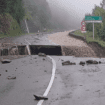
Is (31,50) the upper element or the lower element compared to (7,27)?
lower

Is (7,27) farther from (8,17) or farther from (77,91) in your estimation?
(77,91)

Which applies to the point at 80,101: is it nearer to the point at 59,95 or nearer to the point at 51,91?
the point at 59,95

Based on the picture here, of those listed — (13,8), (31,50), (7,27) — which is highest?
(13,8)

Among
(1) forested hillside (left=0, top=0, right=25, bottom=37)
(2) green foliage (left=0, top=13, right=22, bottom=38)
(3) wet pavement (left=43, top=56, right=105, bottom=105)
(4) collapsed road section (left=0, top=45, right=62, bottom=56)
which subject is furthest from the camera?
(1) forested hillside (left=0, top=0, right=25, bottom=37)

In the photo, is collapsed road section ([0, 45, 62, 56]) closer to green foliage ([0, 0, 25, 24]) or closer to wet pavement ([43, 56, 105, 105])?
wet pavement ([43, 56, 105, 105])

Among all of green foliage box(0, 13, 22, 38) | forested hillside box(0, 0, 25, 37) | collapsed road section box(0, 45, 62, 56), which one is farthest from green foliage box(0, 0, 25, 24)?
collapsed road section box(0, 45, 62, 56)

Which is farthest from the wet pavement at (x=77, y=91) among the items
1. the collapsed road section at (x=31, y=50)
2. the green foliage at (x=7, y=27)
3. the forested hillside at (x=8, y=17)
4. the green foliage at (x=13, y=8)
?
the green foliage at (x=13, y=8)

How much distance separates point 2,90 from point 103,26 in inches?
1010

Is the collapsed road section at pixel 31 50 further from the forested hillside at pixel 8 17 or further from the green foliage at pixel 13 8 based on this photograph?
the green foliage at pixel 13 8

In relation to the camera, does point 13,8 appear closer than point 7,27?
No

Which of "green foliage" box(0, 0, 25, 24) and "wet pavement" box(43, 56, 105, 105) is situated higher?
"green foliage" box(0, 0, 25, 24)

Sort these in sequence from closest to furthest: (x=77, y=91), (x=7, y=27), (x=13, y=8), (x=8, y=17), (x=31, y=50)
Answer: (x=77, y=91), (x=31, y=50), (x=7, y=27), (x=8, y=17), (x=13, y=8)

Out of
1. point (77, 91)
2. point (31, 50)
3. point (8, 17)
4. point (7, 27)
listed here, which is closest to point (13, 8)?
point (8, 17)

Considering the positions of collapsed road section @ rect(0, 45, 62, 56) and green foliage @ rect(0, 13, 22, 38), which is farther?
green foliage @ rect(0, 13, 22, 38)
